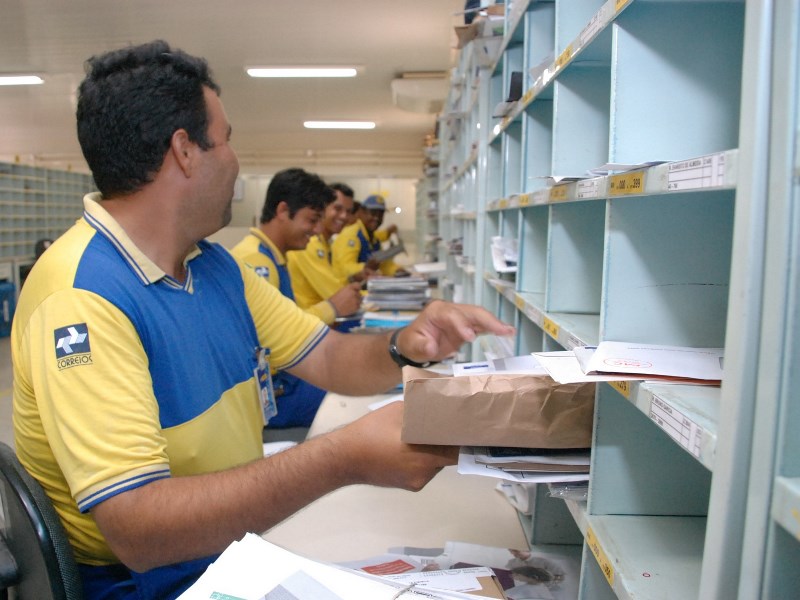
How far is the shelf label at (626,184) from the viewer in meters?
0.70

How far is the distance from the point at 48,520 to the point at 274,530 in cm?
62

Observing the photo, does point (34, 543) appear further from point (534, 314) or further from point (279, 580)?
point (534, 314)

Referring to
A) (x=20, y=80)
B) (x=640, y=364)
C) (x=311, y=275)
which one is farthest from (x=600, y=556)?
(x=20, y=80)

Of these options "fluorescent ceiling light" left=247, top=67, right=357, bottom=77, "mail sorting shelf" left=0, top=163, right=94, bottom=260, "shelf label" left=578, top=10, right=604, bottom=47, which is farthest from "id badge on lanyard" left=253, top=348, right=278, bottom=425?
"mail sorting shelf" left=0, top=163, right=94, bottom=260

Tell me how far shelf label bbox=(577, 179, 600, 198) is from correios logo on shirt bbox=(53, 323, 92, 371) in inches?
33.9

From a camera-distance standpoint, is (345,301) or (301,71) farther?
(301,71)

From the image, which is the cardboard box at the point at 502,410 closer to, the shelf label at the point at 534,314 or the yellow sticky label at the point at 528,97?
the shelf label at the point at 534,314

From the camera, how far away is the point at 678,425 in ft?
1.95

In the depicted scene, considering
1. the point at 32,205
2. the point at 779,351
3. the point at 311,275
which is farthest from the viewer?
the point at 32,205

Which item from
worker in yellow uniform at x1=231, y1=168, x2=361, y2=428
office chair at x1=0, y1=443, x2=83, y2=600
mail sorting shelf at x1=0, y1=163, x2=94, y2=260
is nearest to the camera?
office chair at x1=0, y1=443, x2=83, y2=600

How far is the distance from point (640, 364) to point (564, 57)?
1.97 feet

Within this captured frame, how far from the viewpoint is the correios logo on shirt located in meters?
1.03

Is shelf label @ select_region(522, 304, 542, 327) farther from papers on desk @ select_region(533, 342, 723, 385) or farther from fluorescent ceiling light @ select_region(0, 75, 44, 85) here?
fluorescent ceiling light @ select_region(0, 75, 44, 85)

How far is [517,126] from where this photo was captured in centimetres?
189
